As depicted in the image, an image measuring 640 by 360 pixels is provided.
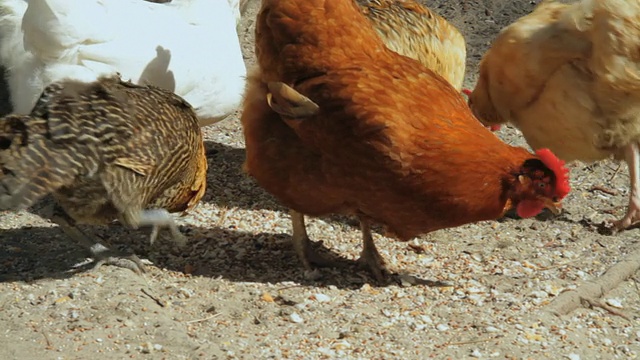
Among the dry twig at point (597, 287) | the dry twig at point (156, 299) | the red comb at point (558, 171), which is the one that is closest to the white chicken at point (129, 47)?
the dry twig at point (156, 299)

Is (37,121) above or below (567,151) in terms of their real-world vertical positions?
above

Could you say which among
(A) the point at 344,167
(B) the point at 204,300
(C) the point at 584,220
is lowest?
(C) the point at 584,220

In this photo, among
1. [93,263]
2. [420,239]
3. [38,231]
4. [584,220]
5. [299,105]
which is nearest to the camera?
[299,105]

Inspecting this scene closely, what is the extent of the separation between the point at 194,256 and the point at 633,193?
2.59 metres

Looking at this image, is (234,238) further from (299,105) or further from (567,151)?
(567,151)

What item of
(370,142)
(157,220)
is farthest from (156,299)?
(370,142)

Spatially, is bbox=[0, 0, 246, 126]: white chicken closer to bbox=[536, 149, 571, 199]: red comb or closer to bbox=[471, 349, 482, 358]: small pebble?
bbox=[536, 149, 571, 199]: red comb

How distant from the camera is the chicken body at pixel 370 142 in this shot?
3.62 meters

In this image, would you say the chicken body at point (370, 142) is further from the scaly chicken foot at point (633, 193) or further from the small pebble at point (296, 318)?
the scaly chicken foot at point (633, 193)

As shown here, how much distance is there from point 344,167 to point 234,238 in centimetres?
111

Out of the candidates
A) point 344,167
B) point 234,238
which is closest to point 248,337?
point 344,167

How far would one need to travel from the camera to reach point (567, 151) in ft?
16.1

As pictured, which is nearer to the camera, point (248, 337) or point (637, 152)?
point (248, 337)

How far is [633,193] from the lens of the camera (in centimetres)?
491
